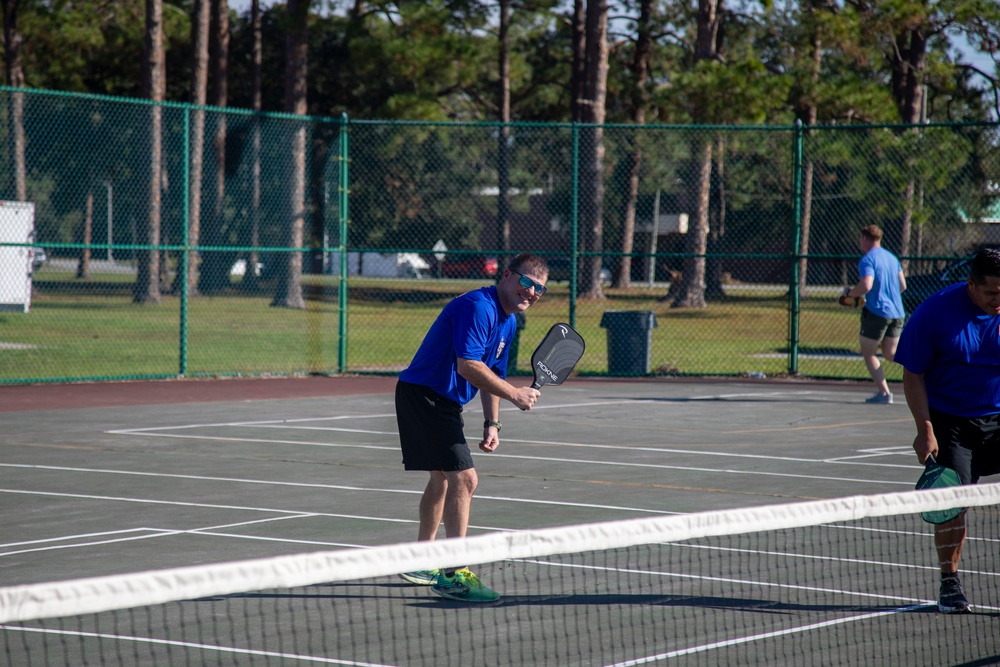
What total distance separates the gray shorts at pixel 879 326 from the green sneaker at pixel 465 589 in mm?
9147

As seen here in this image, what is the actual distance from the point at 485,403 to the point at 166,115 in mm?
37195

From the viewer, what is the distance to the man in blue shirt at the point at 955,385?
6211mm

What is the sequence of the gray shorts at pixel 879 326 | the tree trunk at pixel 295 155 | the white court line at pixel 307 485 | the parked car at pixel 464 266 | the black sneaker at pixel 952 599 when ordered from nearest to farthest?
the black sneaker at pixel 952 599 → the white court line at pixel 307 485 → the gray shorts at pixel 879 326 → the tree trunk at pixel 295 155 → the parked car at pixel 464 266

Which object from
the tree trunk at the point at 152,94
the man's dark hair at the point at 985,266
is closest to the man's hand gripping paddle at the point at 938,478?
the man's dark hair at the point at 985,266

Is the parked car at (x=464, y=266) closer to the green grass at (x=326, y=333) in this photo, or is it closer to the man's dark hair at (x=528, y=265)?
the green grass at (x=326, y=333)

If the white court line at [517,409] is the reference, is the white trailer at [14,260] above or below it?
above

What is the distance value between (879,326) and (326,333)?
636 inches

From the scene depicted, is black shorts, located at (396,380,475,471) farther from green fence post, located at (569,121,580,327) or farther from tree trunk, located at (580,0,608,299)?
tree trunk, located at (580,0,608,299)

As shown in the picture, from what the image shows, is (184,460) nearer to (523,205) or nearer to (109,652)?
(109,652)

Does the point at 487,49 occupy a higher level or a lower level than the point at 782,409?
higher

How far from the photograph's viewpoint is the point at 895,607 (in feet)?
20.7

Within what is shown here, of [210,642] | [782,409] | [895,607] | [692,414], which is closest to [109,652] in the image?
[210,642]

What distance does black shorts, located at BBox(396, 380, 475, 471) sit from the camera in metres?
6.52

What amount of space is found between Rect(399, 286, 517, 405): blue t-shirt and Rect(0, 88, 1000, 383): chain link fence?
10380 millimetres
